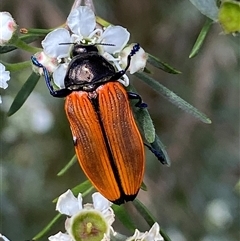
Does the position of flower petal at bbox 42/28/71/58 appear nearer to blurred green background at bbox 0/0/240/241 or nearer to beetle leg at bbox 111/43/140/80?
beetle leg at bbox 111/43/140/80

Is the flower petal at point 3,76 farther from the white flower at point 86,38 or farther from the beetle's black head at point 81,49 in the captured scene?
the beetle's black head at point 81,49

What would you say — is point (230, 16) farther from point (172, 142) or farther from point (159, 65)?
point (172, 142)

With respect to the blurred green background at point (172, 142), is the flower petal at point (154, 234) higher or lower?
higher

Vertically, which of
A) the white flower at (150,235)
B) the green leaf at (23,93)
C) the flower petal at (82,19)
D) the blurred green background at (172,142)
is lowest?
the blurred green background at (172,142)

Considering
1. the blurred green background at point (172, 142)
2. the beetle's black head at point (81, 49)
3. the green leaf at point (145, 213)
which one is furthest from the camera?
the blurred green background at point (172, 142)

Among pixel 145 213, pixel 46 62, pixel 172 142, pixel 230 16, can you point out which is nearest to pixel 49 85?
pixel 46 62

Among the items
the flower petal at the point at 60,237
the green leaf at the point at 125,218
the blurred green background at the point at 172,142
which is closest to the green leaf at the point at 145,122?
the green leaf at the point at 125,218

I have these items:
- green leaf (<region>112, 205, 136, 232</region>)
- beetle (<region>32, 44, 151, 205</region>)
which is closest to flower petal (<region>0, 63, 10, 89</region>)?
beetle (<region>32, 44, 151, 205</region>)

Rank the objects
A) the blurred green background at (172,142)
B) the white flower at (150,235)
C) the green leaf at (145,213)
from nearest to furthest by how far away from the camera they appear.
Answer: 1. the white flower at (150,235)
2. the green leaf at (145,213)
3. the blurred green background at (172,142)
